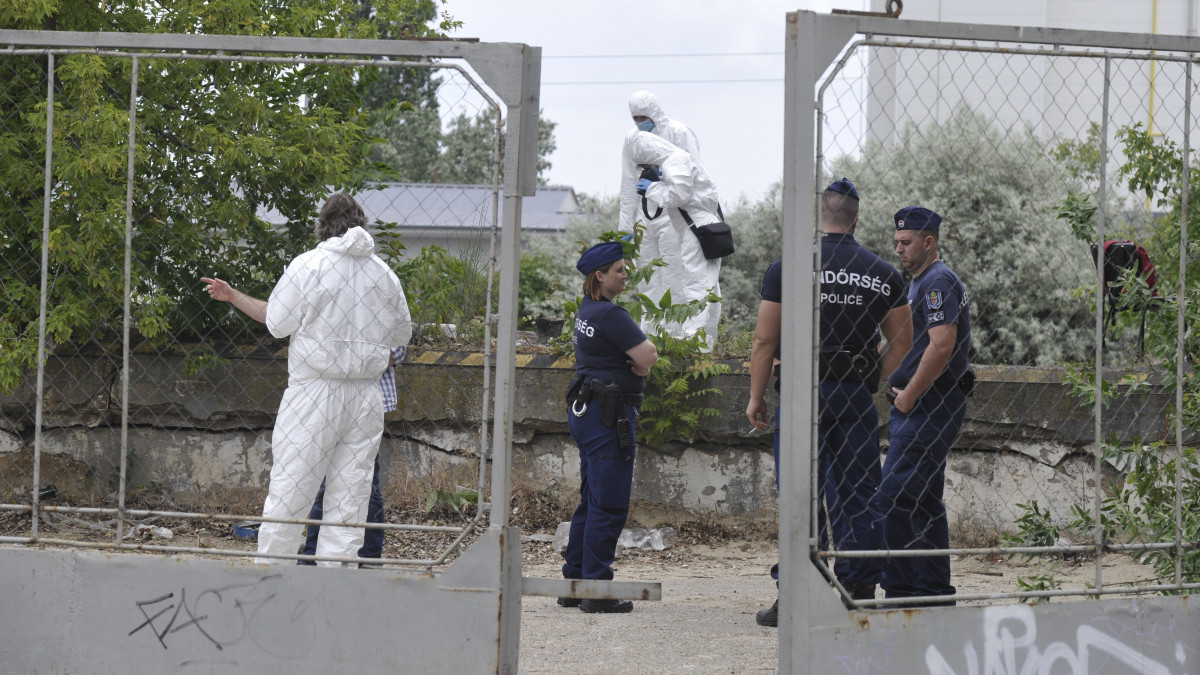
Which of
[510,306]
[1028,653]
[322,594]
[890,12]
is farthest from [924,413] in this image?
[322,594]

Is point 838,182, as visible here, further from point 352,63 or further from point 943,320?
point 352,63

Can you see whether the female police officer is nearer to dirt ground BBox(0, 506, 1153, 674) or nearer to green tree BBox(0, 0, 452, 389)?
dirt ground BBox(0, 506, 1153, 674)

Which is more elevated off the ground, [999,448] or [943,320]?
[943,320]

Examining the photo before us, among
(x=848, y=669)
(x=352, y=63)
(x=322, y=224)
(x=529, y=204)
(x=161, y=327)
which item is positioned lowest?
(x=848, y=669)

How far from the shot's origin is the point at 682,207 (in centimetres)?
726

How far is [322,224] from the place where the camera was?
4.55 metres

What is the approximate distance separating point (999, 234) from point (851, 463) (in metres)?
8.29

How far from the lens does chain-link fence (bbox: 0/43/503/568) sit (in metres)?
4.46

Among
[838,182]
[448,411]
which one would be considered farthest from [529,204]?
[838,182]

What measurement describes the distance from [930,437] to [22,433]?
519 cm

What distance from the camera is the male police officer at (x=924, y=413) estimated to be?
434 centimetres

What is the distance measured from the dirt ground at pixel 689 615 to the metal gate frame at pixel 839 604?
0.78 m

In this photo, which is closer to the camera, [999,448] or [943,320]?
[943,320]

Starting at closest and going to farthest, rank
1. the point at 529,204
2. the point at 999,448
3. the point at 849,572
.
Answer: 1. the point at 849,572
2. the point at 999,448
3. the point at 529,204
